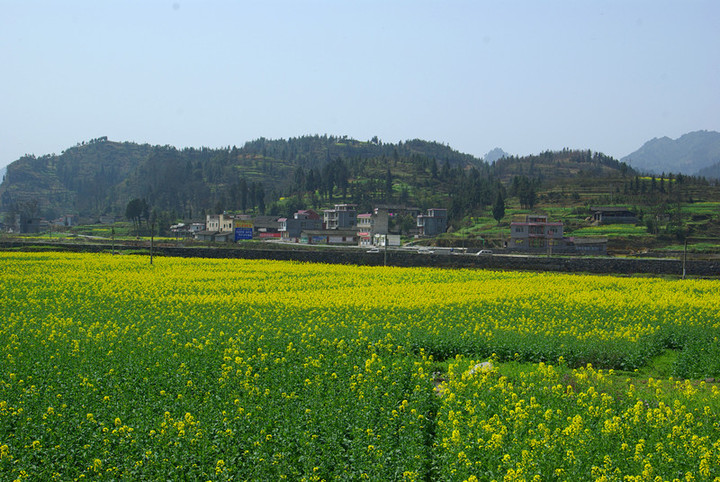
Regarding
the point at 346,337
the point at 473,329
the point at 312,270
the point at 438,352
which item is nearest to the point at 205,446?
the point at 346,337

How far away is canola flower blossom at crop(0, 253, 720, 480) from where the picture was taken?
861cm

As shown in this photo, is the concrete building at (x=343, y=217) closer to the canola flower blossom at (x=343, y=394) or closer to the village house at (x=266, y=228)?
the village house at (x=266, y=228)

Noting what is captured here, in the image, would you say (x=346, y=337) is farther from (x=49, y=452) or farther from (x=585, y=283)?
(x=585, y=283)

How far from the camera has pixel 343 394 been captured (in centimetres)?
1164

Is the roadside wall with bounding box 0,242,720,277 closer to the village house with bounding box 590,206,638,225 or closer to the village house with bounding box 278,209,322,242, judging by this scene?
the village house with bounding box 590,206,638,225

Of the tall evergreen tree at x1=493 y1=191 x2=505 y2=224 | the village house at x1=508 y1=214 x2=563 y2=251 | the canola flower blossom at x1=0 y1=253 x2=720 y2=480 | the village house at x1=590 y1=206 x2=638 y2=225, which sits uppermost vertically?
the tall evergreen tree at x1=493 y1=191 x2=505 y2=224

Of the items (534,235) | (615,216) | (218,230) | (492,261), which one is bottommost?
(492,261)

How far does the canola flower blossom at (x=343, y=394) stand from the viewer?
8.61m

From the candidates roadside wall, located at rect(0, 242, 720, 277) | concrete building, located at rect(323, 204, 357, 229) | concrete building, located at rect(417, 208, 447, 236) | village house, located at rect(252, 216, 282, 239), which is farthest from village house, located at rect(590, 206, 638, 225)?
village house, located at rect(252, 216, 282, 239)

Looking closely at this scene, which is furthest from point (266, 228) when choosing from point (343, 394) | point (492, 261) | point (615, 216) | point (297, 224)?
point (343, 394)

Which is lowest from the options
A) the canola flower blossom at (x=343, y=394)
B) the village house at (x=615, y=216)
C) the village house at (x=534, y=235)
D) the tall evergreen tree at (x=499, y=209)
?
the canola flower blossom at (x=343, y=394)

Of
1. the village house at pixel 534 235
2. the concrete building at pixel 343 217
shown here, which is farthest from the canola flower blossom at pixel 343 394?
the concrete building at pixel 343 217

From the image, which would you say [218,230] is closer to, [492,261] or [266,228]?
[266,228]

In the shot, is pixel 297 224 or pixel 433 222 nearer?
pixel 433 222
